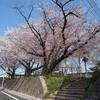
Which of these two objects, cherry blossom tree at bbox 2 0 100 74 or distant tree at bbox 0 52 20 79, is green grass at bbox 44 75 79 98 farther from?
distant tree at bbox 0 52 20 79

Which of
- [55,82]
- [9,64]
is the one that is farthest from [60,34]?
[9,64]

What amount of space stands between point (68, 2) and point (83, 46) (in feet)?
14.0

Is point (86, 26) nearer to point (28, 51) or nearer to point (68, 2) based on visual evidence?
point (68, 2)

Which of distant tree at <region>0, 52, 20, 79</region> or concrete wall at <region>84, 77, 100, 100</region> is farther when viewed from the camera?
distant tree at <region>0, 52, 20, 79</region>

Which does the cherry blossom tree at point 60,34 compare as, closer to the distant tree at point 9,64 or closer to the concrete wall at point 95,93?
the concrete wall at point 95,93

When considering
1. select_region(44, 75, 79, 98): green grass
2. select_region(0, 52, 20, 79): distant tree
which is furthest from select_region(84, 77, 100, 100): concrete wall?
select_region(0, 52, 20, 79): distant tree

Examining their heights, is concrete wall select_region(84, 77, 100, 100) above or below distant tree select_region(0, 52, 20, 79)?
below

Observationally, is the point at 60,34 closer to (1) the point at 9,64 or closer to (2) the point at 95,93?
(2) the point at 95,93

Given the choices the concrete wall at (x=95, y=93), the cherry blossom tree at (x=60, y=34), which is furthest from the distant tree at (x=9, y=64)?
the concrete wall at (x=95, y=93)

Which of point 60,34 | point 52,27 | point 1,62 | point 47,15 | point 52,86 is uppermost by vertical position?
point 47,15

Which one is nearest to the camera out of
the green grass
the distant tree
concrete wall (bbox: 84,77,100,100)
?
concrete wall (bbox: 84,77,100,100)

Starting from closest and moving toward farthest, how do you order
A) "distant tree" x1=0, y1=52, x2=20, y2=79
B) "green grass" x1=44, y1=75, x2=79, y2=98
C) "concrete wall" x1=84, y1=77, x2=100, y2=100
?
"concrete wall" x1=84, y1=77, x2=100, y2=100, "green grass" x1=44, y1=75, x2=79, y2=98, "distant tree" x1=0, y1=52, x2=20, y2=79

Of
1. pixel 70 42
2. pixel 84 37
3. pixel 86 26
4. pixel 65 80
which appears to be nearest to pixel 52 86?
pixel 65 80

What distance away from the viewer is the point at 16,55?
16.4 metres
